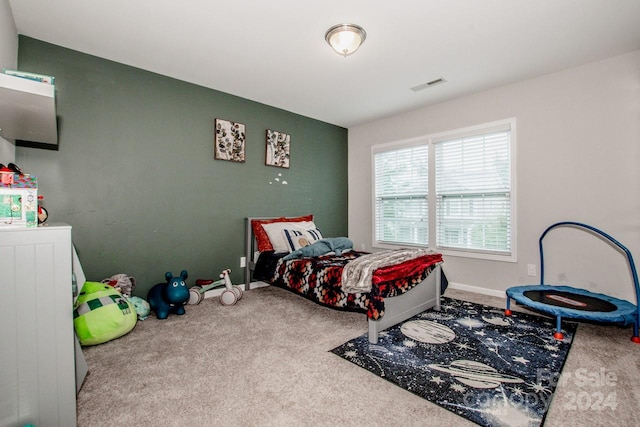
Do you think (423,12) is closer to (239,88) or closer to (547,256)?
(239,88)

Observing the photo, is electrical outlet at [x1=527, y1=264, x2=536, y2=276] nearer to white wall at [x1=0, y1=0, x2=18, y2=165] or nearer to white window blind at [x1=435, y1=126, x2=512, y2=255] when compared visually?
white window blind at [x1=435, y1=126, x2=512, y2=255]

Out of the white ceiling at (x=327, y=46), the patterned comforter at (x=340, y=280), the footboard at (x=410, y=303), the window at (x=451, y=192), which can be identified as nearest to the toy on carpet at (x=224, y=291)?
the patterned comforter at (x=340, y=280)

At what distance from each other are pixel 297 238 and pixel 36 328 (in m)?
2.63

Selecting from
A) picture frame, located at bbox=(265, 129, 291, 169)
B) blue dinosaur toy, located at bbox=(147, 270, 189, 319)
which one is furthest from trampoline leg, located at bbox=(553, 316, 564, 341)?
picture frame, located at bbox=(265, 129, 291, 169)

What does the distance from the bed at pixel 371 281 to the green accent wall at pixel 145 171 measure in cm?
75

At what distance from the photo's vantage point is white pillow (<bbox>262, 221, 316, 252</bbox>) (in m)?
3.70

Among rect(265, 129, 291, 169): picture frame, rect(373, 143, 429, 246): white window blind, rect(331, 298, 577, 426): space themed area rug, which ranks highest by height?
rect(265, 129, 291, 169): picture frame

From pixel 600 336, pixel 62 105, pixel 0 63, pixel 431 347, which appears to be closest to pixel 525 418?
pixel 431 347

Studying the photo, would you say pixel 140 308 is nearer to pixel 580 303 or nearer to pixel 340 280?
pixel 340 280

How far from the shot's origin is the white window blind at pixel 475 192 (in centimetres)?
354

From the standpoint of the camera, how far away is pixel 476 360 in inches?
78.8

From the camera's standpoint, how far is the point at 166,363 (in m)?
1.97

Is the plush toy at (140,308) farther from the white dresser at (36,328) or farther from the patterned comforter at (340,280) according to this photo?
the white dresser at (36,328)

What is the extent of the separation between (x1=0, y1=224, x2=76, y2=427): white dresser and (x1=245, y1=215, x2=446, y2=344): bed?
174 centimetres
